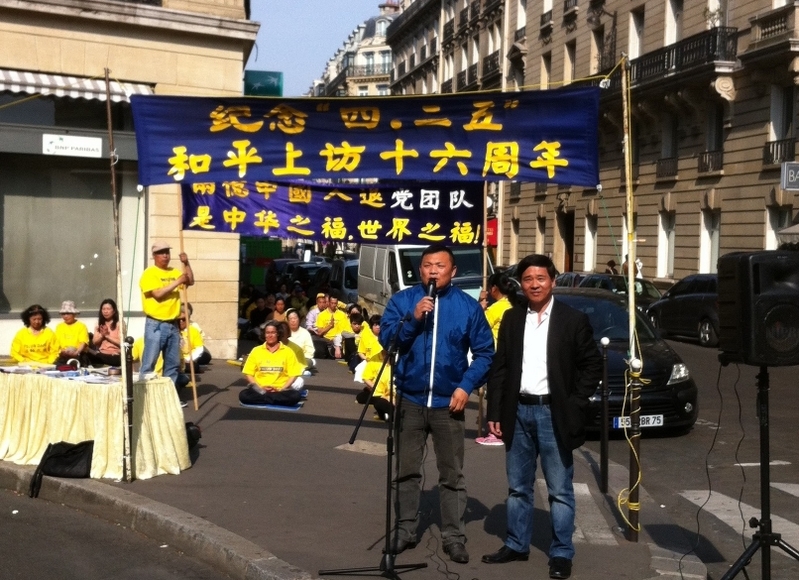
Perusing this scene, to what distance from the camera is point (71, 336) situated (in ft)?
45.4

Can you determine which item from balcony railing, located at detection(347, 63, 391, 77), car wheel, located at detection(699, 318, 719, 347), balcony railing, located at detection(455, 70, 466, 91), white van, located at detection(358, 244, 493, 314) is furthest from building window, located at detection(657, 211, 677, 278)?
balcony railing, located at detection(347, 63, 391, 77)

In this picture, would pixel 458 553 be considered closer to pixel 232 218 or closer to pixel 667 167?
pixel 232 218

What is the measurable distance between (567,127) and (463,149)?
3.00 ft

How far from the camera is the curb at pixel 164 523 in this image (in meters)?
6.44

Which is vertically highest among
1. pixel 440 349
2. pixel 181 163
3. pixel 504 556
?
pixel 181 163

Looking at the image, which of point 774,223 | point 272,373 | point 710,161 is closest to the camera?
point 272,373

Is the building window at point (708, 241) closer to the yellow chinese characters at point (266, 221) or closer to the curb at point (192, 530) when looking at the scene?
the yellow chinese characters at point (266, 221)

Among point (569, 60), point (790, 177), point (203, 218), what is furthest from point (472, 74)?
point (203, 218)

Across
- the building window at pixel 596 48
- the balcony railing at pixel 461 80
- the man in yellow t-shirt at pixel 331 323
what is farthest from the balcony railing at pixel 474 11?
the man in yellow t-shirt at pixel 331 323

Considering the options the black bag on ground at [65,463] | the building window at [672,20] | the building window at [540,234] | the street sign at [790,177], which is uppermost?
the building window at [672,20]

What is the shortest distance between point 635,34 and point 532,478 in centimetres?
3510

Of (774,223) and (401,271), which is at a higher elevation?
(774,223)

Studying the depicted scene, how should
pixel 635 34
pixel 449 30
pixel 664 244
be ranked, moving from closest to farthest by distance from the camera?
pixel 664 244 → pixel 635 34 → pixel 449 30

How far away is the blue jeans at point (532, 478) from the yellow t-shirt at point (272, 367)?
6722 mm
